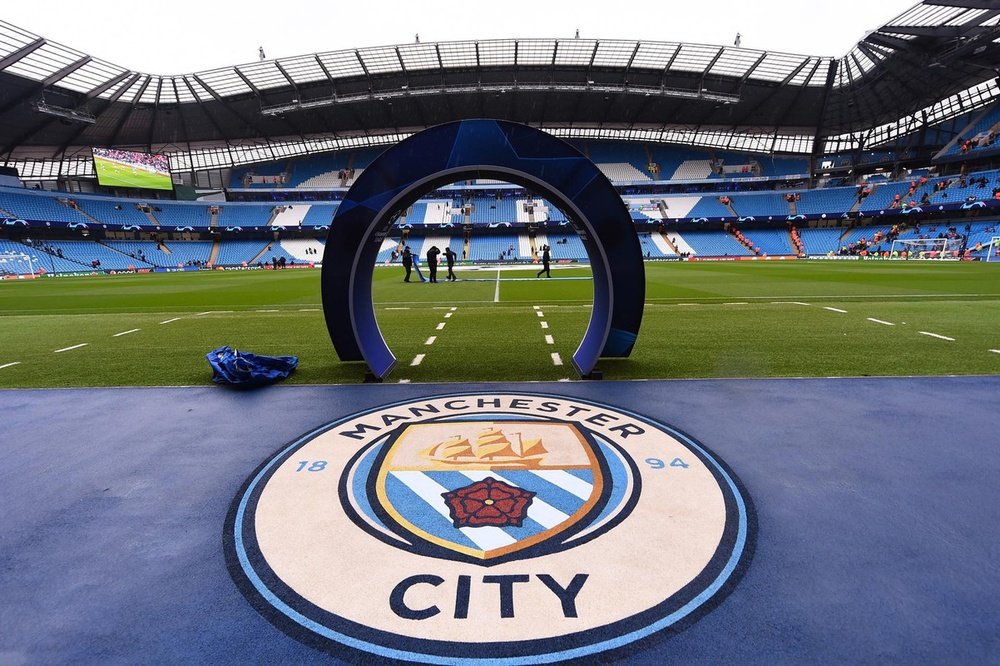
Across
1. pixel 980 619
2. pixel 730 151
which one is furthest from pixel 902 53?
pixel 980 619

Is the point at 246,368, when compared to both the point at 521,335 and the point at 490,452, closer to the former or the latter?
the point at 490,452

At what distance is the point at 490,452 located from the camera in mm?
4734

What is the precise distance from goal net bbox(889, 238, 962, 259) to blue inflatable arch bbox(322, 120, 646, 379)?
56.8 meters

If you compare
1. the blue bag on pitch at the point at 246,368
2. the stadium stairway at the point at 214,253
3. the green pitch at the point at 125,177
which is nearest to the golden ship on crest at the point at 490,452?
the blue bag on pitch at the point at 246,368

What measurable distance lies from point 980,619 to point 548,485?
2.76 m

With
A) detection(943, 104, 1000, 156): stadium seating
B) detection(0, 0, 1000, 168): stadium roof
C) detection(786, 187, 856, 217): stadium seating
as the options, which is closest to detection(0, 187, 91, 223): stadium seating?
detection(0, 0, 1000, 168): stadium roof

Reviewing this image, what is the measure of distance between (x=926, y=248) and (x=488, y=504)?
65.7 meters

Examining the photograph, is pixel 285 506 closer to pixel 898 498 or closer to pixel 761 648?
pixel 761 648

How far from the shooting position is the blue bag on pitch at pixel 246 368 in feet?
23.8

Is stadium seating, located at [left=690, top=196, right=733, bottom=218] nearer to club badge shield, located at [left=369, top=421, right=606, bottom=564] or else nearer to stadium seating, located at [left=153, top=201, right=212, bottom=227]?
club badge shield, located at [left=369, top=421, right=606, bottom=564]

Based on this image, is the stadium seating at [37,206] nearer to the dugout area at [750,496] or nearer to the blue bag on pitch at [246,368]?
the blue bag on pitch at [246,368]

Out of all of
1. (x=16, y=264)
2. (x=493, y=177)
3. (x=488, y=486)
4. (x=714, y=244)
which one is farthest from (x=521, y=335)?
(x=16, y=264)

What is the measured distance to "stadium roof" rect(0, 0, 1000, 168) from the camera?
1711 inches

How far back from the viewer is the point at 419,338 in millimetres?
10922
